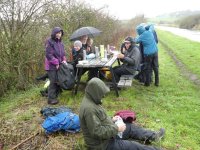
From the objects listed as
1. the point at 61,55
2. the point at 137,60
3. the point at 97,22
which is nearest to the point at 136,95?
the point at 137,60

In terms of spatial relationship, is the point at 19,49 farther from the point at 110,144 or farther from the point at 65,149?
the point at 110,144

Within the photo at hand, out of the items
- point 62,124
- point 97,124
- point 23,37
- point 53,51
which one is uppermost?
point 23,37

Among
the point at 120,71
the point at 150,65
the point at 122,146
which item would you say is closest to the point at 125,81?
the point at 120,71

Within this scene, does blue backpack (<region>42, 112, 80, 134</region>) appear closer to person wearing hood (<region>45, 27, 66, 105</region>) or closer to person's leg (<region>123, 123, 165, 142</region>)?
person's leg (<region>123, 123, 165, 142</region>)

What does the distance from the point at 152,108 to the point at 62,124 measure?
2.59 metres

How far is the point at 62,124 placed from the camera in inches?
248

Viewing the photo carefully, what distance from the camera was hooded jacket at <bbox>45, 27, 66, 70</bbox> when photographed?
8156 millimetres

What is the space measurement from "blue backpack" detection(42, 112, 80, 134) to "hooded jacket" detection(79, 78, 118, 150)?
161 centimetres

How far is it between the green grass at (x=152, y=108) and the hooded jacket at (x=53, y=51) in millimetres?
1082

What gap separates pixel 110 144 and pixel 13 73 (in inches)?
235

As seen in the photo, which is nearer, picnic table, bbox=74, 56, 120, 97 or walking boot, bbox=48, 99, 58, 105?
walking boot, bbox=48, 99, 58, 105

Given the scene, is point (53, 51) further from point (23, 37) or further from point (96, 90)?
point (96, 90)

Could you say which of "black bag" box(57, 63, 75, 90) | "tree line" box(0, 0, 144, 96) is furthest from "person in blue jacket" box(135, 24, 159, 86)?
"tree line" box(0, 0, 144, 96)

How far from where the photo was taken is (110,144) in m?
4.88
